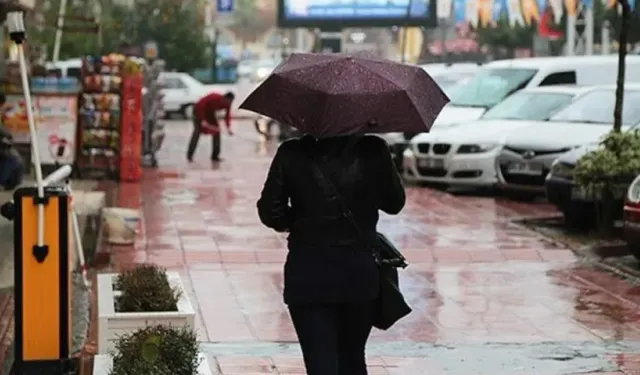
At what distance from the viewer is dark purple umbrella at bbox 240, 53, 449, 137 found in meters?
5.76

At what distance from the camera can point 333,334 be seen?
19.4ft

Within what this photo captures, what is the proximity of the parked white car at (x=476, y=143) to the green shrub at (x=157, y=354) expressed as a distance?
39.4 feet

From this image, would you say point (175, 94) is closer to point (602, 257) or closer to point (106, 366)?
point (602, 257)

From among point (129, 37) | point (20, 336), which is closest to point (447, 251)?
point (20, 336)

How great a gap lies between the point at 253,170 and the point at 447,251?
10290 millimetres

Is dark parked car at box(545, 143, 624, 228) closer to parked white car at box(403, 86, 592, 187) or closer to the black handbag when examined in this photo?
parked white car at box(403, 86, 592, 187)

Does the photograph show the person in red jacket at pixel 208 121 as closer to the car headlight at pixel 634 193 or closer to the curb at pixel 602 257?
the curb at pixel 602 257

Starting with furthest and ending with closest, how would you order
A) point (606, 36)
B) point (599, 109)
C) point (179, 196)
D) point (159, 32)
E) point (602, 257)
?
point (159, 32)
point (606, 36)
point (599, 109)
point (179, 196)
point (602, 257)

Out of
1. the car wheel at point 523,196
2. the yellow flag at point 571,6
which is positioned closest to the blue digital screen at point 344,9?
the yellow flag at point 571,6

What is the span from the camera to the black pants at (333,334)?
5.84m

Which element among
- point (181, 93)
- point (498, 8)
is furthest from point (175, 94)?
point (498, 8)

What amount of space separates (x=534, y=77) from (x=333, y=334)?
17.1 m

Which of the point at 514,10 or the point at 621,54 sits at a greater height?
the point at 621,54

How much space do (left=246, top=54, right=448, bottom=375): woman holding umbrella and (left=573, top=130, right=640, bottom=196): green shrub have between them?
25.3 feet
